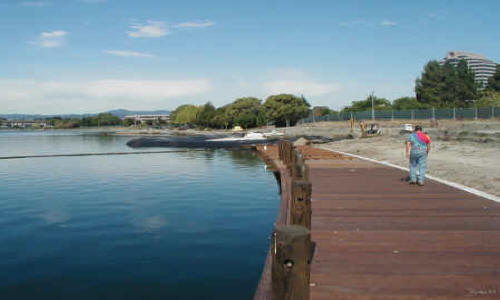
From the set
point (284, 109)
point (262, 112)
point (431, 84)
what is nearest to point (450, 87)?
point (431, 84)

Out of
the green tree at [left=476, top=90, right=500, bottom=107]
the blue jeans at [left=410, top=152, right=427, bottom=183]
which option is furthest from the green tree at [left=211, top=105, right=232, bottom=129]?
the blue jeans at [left=410, top=152, right=427, bottom=183]

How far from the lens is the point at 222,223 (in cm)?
1278

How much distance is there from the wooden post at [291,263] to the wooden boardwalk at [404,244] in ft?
3.94

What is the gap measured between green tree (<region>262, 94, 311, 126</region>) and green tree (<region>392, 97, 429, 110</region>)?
80.0ft

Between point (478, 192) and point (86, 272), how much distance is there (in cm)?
949

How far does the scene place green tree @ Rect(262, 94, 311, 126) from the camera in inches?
4609

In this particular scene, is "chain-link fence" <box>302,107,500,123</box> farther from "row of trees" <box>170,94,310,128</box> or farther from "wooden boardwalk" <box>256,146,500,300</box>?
"row of trees" <box>170,94,310,128</box>

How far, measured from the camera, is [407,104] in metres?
102

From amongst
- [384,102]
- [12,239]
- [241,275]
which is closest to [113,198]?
[12,239]

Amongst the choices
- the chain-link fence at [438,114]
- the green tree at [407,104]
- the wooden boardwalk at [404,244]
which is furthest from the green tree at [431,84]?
the wooden boardwalk at [404,244]

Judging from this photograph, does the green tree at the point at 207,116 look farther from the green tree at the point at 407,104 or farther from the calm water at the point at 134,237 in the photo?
the calm water at the point at 134,237

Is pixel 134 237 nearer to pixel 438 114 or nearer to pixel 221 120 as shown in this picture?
pixel 438 114

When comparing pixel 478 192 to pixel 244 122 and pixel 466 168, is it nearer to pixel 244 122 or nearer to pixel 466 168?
pixel 466 168

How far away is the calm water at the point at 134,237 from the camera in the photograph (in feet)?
26.8
